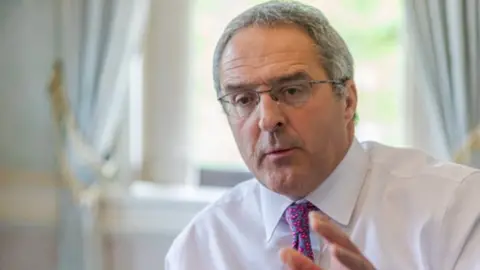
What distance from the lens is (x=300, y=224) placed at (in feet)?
4.90

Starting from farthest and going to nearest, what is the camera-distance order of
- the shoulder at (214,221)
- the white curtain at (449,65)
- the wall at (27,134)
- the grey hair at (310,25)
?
the wall at (27,134)
the white curtain at (449,65)
the shoulder at (214,221)
the grey hair at (310,25)

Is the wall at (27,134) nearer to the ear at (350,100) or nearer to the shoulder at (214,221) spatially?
the shoulder at (214,221)

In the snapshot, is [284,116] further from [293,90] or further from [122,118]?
[122,118]

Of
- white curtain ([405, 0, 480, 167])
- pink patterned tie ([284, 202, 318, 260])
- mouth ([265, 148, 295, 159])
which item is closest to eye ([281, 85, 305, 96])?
mouth ([265, 148, 295, 159])

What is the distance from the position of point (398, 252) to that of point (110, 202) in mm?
1407

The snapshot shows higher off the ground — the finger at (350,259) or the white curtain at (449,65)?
the white curtain at (449,65)

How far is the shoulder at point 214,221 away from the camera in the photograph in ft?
5.34

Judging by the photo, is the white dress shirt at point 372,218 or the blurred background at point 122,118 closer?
the white dress shirt at point 372,218

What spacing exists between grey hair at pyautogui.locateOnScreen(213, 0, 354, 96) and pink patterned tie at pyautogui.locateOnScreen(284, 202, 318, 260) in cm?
24

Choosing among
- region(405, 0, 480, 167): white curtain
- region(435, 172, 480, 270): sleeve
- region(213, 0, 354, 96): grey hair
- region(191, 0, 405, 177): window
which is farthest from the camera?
region(191, 0, 405, 177): window

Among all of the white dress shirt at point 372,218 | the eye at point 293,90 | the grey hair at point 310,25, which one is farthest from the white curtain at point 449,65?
the eye at point 293,90

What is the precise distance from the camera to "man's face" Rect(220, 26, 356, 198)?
1.41 metres

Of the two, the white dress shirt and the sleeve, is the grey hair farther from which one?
the sleeve

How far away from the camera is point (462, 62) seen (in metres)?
2.14
